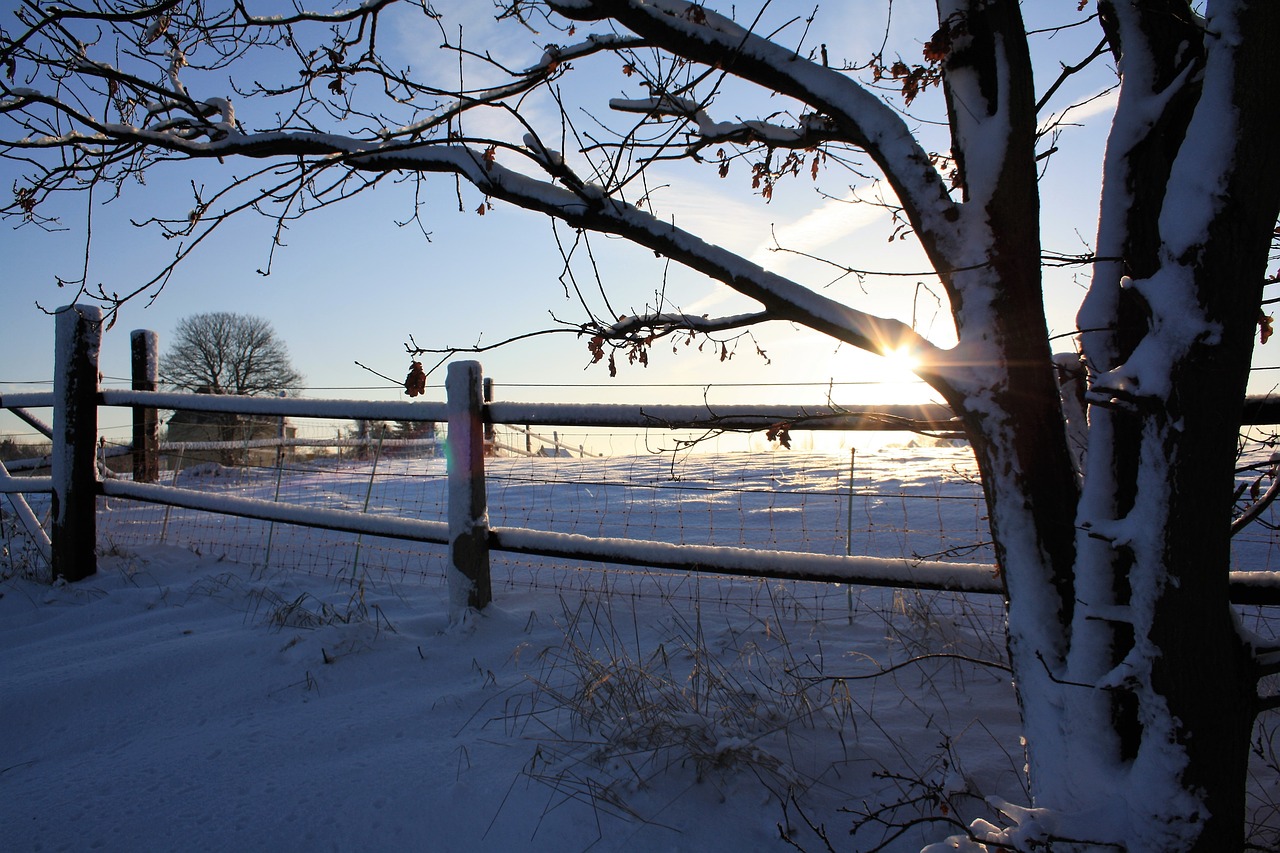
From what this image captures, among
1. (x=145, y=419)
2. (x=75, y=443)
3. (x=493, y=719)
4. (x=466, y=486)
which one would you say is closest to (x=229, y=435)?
(x=145, y=419)

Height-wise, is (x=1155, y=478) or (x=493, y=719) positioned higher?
(x=1155, y=478)

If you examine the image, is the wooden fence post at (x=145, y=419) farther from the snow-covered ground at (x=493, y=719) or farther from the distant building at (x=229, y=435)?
the snow-covered ground at (x=493, y=719)

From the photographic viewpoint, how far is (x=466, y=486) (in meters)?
3.81

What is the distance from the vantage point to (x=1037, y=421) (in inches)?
71.5

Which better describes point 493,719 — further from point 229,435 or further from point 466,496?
point 229,435

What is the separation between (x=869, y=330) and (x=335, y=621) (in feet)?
10.3

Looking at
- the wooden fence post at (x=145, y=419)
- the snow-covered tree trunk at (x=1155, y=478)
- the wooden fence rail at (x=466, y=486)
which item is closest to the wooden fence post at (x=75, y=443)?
the wooden fence rail at (x=466, y=486)

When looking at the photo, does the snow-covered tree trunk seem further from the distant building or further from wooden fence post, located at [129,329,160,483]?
the distant building

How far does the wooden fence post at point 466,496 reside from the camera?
3824mm

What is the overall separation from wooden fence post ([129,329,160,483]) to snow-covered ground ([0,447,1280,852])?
373cm

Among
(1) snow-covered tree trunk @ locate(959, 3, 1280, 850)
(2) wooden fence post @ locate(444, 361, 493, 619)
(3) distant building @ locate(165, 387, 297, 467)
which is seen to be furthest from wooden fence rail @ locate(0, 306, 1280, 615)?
(3) distant building @ locate(165, 387, 297, 467)

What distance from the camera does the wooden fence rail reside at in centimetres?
278

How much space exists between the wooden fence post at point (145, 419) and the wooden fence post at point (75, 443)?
86.2 inches

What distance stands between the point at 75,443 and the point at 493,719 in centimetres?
430
